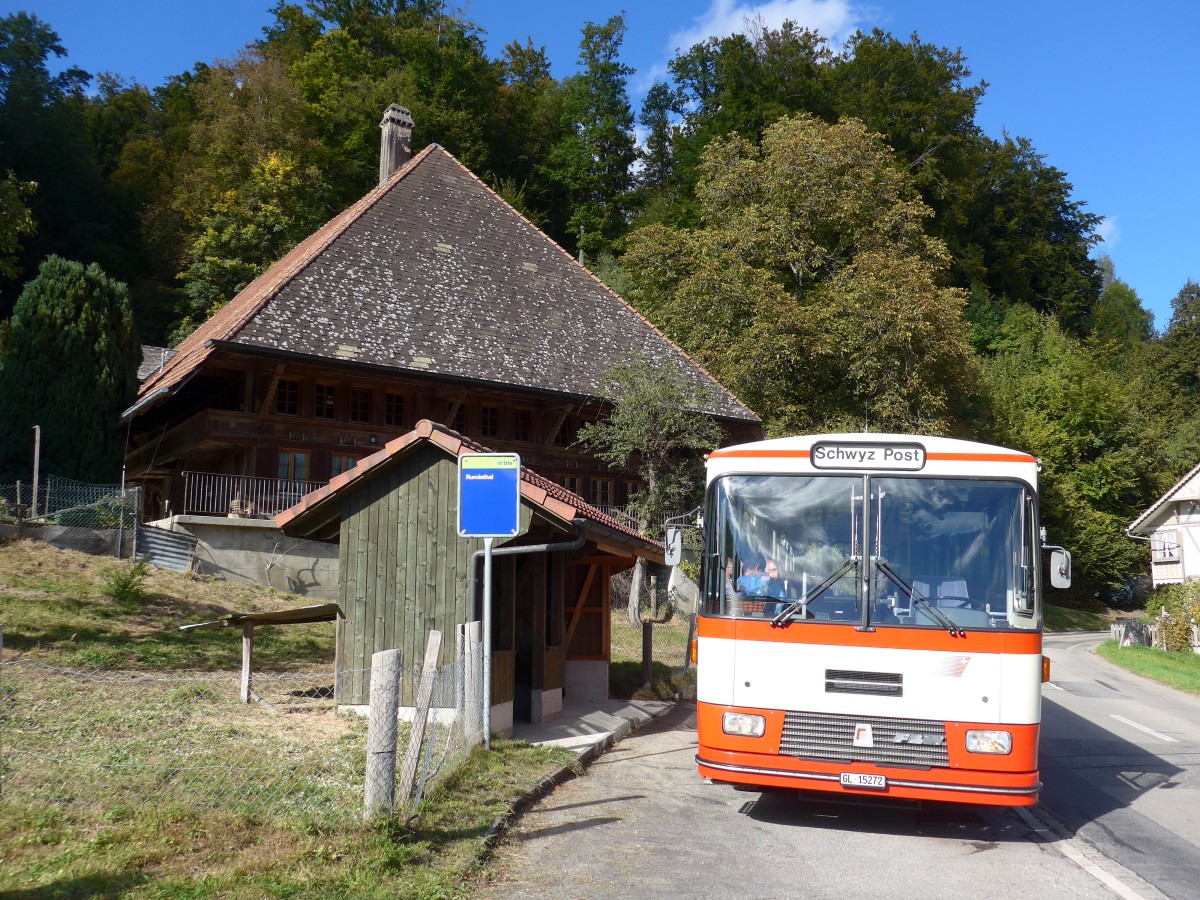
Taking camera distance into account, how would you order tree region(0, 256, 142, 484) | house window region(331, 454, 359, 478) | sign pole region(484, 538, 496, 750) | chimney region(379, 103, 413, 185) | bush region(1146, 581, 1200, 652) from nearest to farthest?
1. sign pole region(484, 538, 496, 750)
2. tree region(0, 256, 142, 484)
3. house window region(331, 454, 359, 478)
4. bush region(1146, 581, 1200, 652)
5. chimney region(379, 103, 413, 185)

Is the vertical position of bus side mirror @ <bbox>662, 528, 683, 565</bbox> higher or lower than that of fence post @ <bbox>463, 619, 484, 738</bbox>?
higher

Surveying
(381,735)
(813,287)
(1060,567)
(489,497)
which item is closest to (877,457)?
(1060,567)

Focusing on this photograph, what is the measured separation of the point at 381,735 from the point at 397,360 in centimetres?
2099

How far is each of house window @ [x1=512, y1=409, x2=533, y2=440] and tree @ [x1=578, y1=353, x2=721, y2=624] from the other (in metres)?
2.08

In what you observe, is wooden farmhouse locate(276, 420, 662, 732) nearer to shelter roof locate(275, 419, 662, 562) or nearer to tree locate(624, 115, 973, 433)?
shelter roof locate(275, 419, 662, 562)

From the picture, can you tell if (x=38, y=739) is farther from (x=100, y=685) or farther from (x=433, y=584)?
(x=433, y=584)

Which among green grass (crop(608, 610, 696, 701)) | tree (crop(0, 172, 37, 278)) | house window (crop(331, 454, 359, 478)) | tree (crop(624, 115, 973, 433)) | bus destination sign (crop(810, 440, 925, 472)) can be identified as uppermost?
tree (crop(624, 115, 973, 433))

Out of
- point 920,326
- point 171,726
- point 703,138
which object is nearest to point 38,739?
point 171,726

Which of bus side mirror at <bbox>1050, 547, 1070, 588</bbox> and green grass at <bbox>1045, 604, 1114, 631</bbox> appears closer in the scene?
bus side mirror at <bbox>1050, 547, 1070, 588</bbox>

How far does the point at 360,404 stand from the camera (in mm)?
29562

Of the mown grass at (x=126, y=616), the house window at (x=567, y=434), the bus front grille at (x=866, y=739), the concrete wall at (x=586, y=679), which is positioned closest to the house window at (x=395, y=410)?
the house window at (x=567, y=434)

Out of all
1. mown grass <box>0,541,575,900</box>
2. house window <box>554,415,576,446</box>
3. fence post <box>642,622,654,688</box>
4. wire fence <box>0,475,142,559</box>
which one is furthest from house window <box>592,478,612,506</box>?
mown grass <box>0,541,575,900</box>

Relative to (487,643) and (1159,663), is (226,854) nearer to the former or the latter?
(487,643)

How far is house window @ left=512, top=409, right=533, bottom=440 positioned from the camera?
106 ft
